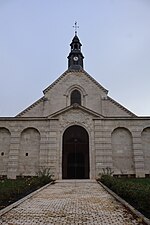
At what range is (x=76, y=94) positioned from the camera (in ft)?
83.0

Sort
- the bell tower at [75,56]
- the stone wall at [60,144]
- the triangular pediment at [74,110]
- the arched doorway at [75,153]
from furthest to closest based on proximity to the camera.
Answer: the bell tower at [75,56] < the arched doorway at [75,153] < the triangular pediment at [74,110] < the stone wall at [60,144]

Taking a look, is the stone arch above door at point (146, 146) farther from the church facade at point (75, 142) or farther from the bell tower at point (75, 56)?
the bell tower at point (75, 56)

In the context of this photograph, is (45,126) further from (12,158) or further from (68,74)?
(68,74)

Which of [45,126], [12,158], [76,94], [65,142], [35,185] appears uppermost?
[76,94]

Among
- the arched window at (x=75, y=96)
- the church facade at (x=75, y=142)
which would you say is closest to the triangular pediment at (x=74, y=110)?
the church facade at (x=75, y=142)

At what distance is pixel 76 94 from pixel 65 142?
6.81 meters

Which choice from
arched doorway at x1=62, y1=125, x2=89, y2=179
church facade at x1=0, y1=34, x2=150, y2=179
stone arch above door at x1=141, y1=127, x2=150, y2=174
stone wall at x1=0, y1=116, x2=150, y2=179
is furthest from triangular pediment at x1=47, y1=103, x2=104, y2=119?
stone arch above door at x1=141, y1=127, x2=150, y2=174

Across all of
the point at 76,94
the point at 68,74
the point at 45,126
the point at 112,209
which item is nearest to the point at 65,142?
the point at 45,126

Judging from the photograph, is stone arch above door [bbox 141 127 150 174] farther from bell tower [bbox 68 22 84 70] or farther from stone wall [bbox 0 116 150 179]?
bell tower [bbox 68 22 84 70]

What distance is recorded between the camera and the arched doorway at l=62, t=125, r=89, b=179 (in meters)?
20.6

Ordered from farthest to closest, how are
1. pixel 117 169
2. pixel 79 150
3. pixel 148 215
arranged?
pixel 79 150 → pixel 117 169 → pixel 148 215

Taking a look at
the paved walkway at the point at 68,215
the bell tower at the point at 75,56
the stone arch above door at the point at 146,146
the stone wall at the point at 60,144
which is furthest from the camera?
the bell tower at the point at 75,56

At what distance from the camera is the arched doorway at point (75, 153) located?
20597 millimetres

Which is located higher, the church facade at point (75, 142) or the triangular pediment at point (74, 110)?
the triangular pediment at point (74, 110)
